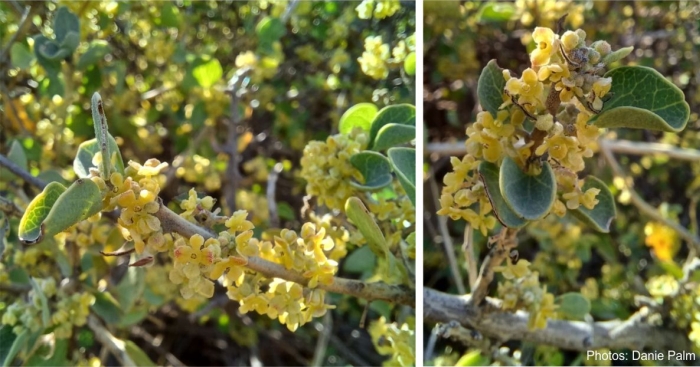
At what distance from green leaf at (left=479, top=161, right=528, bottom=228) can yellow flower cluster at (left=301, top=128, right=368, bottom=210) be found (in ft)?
0.60

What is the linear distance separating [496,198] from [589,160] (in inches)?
39.0

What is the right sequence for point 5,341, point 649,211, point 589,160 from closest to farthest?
point 5,341 → point 649,211 → point 589,160

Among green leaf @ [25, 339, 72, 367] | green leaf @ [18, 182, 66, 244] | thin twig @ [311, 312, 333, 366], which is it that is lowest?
thin twig @ [311, 312, 333, 366]

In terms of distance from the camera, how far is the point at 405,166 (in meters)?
0.69

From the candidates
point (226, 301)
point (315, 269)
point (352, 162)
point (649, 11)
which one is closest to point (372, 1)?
point (352, 162)

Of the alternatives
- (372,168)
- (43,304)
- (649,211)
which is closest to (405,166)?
(372,168)

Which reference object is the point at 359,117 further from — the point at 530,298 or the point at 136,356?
the point at 136,356

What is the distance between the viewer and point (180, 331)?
1373mm

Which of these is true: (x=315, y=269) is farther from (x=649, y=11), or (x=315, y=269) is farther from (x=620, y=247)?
(x=649, y=11)

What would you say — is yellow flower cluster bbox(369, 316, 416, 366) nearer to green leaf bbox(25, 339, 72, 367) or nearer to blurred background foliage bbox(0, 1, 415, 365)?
blurred background foliage bbox(0, 1, 415, 365)

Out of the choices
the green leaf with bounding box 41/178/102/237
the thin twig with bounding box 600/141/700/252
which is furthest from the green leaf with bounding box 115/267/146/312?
the thin twig with bounding box 600/141/700/252

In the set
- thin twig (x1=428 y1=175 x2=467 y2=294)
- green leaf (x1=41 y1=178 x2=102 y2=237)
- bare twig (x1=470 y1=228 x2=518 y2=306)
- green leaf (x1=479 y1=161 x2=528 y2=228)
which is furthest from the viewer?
thin twig (x1=428 y1=175 x2=467 y2=294)

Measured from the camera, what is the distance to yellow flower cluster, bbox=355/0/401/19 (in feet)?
2.87

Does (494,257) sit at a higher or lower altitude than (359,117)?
lower
